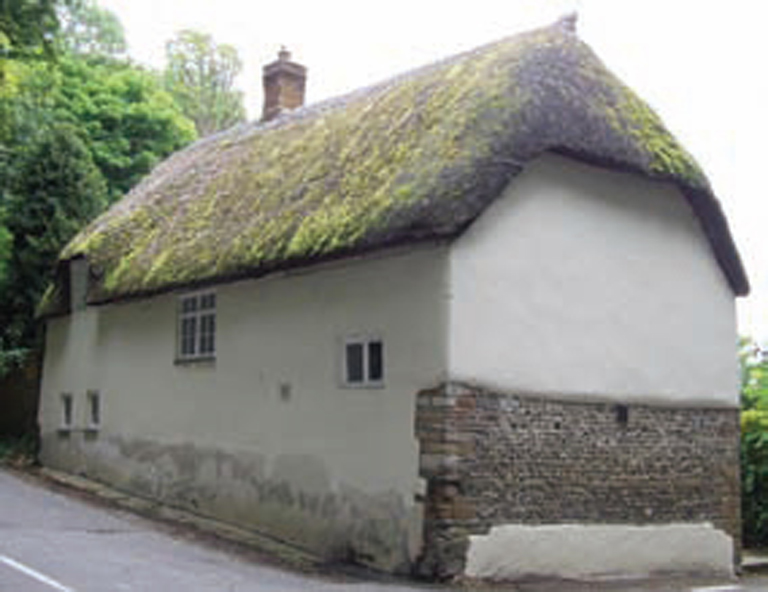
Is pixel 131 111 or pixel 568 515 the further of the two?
pixel 131 111

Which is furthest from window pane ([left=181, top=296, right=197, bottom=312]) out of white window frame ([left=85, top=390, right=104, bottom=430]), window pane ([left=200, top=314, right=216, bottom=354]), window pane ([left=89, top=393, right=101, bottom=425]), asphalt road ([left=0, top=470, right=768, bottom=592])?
window pane ([left=89, top=393, right=101, bottom=425])

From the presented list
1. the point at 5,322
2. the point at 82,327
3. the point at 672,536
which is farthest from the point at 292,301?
the point at 5,322

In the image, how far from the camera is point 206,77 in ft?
153

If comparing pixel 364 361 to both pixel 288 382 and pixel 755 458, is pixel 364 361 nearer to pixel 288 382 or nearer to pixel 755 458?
pixel 288 382

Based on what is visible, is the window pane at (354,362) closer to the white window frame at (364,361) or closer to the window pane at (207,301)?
the white window frame at (364,361)

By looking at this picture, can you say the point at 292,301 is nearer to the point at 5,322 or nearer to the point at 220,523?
the point at 220,523

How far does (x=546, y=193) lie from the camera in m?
12.1

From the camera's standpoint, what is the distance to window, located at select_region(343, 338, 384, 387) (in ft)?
39.1

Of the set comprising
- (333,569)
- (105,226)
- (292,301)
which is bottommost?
(333,569)

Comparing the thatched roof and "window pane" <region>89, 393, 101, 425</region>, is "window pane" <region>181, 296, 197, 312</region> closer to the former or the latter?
the thatched roof

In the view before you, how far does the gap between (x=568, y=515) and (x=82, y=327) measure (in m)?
11.2

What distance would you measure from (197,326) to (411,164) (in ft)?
16.8

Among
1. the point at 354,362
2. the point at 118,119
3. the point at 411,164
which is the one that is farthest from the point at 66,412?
the point at 118,119

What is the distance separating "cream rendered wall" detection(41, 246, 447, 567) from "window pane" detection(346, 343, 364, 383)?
0.15 meters
